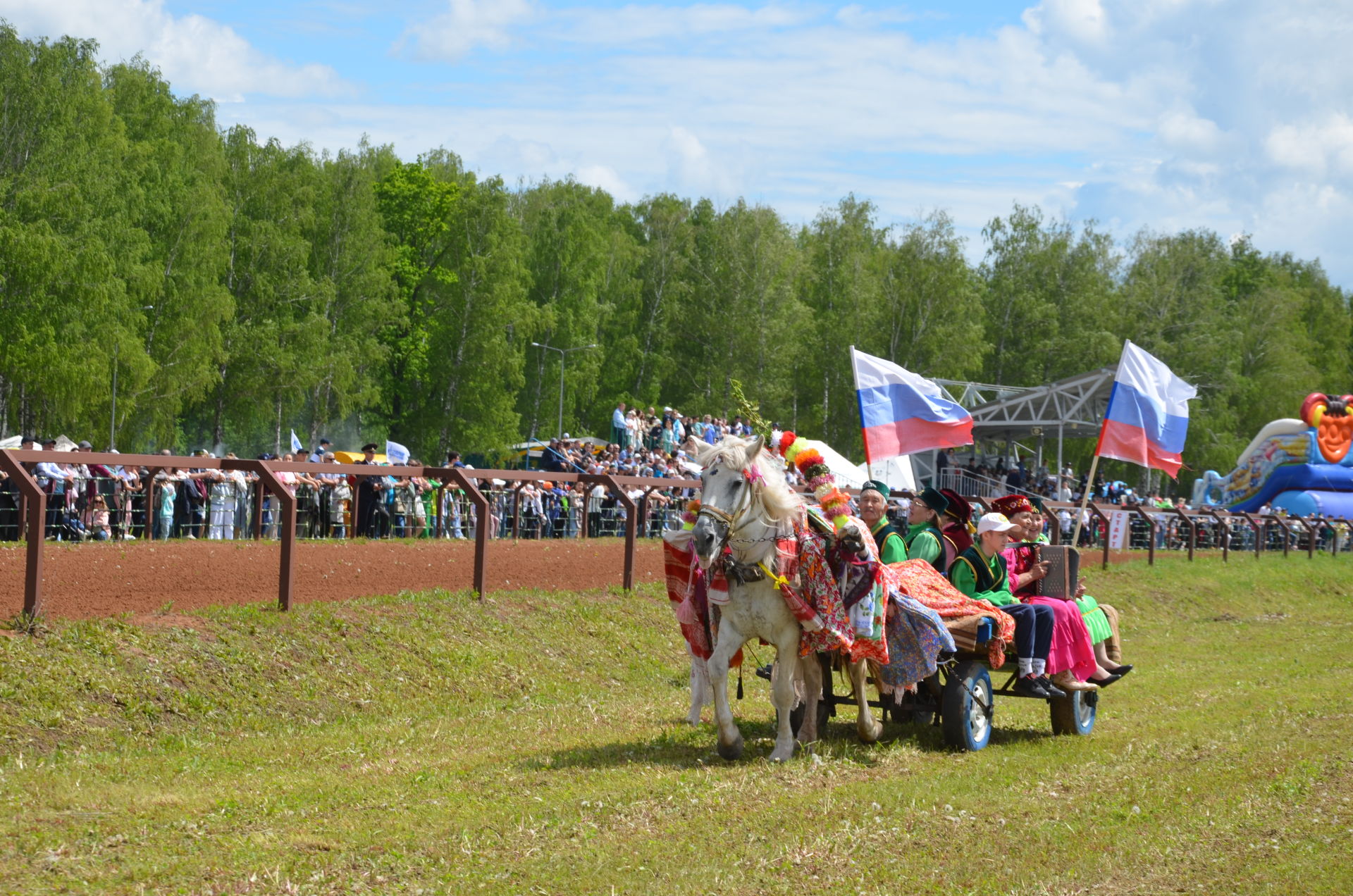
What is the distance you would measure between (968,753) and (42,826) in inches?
242

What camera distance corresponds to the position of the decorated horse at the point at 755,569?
8.59 metres

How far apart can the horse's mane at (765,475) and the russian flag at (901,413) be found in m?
8.41

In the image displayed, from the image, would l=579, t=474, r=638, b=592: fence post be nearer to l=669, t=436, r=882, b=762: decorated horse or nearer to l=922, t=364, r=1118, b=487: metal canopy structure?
l=669, t=436, r=882, b=762: decorated horse

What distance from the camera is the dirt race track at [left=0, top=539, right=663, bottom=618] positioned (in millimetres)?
11422

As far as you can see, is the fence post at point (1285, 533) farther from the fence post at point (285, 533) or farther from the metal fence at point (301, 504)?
the fence post at point (285, 533)

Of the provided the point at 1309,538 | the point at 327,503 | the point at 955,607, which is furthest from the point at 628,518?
the point at 1309,538

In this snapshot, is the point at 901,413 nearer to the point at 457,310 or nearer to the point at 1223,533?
the point at 1223,533

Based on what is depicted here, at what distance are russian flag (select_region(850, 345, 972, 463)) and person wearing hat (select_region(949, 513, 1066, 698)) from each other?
622cm

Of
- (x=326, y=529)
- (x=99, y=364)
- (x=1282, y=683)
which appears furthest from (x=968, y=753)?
(x=99, y=364)

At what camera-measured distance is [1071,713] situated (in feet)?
35.7

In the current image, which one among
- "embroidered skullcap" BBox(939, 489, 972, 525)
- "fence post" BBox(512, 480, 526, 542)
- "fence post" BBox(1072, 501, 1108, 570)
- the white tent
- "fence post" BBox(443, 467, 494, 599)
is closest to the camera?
"embroidered skullcap" BBox(939, 489, 972, 525)

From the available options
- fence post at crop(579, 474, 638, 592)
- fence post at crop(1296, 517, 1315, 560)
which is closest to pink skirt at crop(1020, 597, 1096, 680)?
fence post at crop(579, 474, 638, 592)

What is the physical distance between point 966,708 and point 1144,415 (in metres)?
7.75

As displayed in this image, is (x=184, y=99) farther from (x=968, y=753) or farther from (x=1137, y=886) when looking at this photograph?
(x=1137, y=886)
